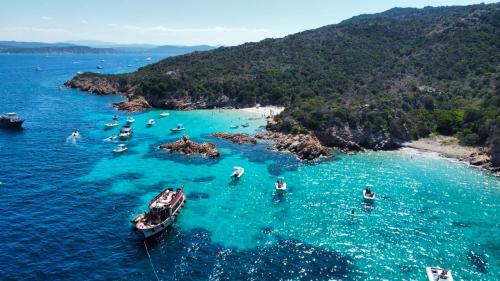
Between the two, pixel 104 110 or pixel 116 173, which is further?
pixel 104 110

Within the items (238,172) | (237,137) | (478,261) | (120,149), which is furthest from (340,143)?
(120,149)

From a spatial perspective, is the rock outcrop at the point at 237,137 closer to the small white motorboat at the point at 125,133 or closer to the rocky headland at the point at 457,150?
the small white motorboat at the point at 125,133

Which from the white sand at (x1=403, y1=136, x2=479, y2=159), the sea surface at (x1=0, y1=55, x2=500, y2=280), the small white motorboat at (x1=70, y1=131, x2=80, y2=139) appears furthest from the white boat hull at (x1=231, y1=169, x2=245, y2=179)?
the small white motorboat at (x1=70, y1=131, x2=80, y2=139)

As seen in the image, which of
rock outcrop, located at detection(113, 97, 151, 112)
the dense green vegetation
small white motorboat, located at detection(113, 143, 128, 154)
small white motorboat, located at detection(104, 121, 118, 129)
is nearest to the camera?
small white motorboat, located at detection(113, 143, 128, 154)

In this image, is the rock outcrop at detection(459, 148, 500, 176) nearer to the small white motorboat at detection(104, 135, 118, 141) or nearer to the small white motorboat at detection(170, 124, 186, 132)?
the small white motorboat at detection(170, 124, 186, 132)

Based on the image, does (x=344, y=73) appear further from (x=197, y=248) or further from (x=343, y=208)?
(x=197, y=248)

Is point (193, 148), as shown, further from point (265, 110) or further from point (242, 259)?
point (265, 110)

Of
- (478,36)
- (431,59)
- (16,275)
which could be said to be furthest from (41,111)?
(478,36)
